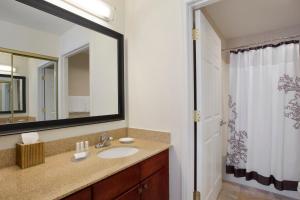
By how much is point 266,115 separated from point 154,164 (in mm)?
1726

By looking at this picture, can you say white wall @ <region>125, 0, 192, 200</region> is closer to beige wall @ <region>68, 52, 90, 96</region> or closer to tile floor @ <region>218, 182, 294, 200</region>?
beige wall @ <region>68, 52, 90, 96</region>

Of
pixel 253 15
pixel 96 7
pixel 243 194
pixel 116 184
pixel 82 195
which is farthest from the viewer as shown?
pixel 243 194

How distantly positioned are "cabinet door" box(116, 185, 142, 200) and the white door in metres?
0.62

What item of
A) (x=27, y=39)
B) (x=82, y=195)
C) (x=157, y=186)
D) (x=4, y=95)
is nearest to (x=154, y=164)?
(x=157, y=186)

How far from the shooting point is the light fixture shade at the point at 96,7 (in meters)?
1.32

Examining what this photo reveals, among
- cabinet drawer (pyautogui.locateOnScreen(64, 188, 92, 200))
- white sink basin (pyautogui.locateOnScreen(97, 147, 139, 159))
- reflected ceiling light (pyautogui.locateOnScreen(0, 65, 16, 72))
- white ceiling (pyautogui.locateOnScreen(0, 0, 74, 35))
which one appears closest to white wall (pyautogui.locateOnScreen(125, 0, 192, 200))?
white sink basin (pyautogui.locateOnScreen(97, 147, 139, 159))

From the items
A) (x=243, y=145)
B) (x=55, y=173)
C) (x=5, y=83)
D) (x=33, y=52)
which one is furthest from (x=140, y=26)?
(x=243, y=145)

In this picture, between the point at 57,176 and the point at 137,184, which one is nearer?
the point at 57,176

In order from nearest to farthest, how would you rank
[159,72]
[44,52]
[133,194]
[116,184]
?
[116,184] < [133,194] < [44,52] < [159,72]

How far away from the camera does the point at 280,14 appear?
1972 millimetres

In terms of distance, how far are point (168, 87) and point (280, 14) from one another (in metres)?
1.68

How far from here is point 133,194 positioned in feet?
3.49

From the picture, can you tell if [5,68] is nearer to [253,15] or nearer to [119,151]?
[119,151]

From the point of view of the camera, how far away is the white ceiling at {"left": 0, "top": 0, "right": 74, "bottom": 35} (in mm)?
1021
